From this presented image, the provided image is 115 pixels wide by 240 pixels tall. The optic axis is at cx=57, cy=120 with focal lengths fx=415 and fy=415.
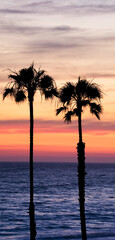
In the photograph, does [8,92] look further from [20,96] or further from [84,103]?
[84,103]

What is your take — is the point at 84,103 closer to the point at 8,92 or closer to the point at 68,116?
the point at 68,116

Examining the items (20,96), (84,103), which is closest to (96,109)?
(84,103)

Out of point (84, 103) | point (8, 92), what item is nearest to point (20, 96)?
point (8, 92)

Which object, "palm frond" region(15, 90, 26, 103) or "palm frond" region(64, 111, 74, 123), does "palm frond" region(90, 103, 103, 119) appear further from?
"palm frond" region(15, 90, 26, 103)

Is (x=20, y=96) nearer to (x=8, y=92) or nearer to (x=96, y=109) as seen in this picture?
(x=8, y=92)

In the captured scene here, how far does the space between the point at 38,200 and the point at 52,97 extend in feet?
220

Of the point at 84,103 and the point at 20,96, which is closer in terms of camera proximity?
the point at 20,96

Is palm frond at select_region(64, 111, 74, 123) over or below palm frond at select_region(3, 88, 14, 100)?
below

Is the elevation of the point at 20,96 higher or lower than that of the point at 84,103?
higher

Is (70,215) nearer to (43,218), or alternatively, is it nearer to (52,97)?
(43,218)

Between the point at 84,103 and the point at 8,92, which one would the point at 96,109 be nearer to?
the point at 84,103

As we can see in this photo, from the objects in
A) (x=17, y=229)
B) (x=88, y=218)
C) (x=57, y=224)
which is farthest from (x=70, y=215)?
(x=17, y=229)

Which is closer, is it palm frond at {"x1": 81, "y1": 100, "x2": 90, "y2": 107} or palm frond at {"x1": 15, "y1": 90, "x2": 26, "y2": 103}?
palm frond at {"x1": 15, "y1": 90, "x2": 26, "y2": 103}

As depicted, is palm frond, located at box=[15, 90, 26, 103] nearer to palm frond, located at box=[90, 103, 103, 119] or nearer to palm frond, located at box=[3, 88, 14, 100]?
palm frond, located at box=[3, 88, 14, 100]
